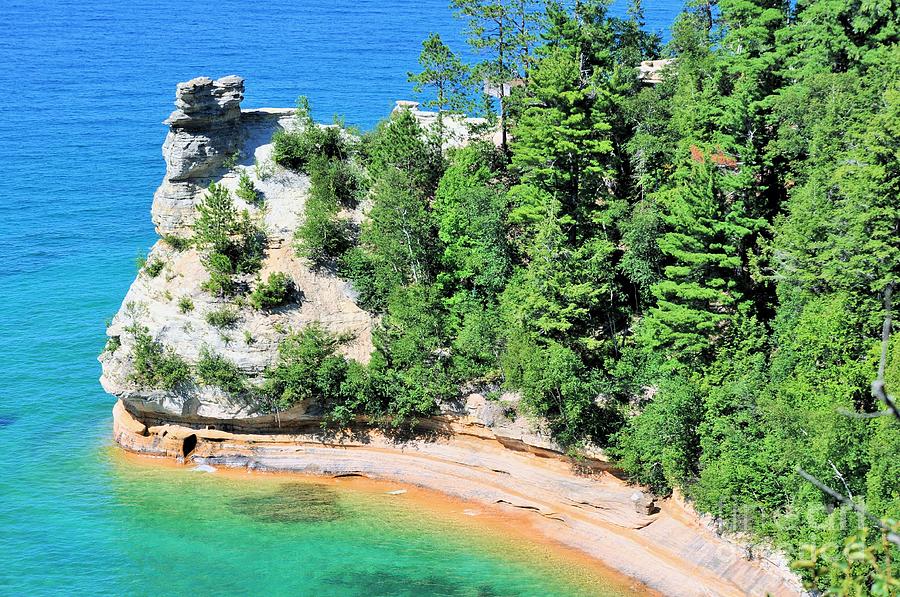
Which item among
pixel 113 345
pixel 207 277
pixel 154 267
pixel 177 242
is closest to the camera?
pixel 113 345

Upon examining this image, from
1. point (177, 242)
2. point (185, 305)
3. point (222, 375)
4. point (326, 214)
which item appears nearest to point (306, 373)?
point (222, 375)

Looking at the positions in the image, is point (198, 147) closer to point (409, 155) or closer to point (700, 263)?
point (409, 155)

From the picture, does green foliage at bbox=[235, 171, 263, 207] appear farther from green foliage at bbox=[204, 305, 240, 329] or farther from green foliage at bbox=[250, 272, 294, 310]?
green foliage at bbox=[204, 305, 240, 329]

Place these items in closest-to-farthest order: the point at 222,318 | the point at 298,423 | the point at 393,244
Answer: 1. the point at 393,244
2. the point at 298,423
3. the point at 222,318

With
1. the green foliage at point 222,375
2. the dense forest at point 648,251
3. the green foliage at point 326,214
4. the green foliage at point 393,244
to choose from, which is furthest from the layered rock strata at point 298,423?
the green foliage at point 393,244

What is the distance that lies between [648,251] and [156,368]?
105 feet

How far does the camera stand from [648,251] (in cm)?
5034

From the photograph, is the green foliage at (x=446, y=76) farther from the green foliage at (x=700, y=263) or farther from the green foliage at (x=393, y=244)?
the green foliage at (x=700, y=263)

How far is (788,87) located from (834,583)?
28.3 meters

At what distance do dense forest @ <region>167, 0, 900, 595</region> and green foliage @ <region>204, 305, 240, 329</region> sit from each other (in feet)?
6.84

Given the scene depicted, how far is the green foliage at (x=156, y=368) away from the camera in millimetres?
56250

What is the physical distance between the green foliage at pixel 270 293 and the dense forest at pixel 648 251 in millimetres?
192

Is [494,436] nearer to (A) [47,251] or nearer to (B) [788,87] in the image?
(B) [788,87]

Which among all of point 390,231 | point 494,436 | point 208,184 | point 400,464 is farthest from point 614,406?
point 208,184
